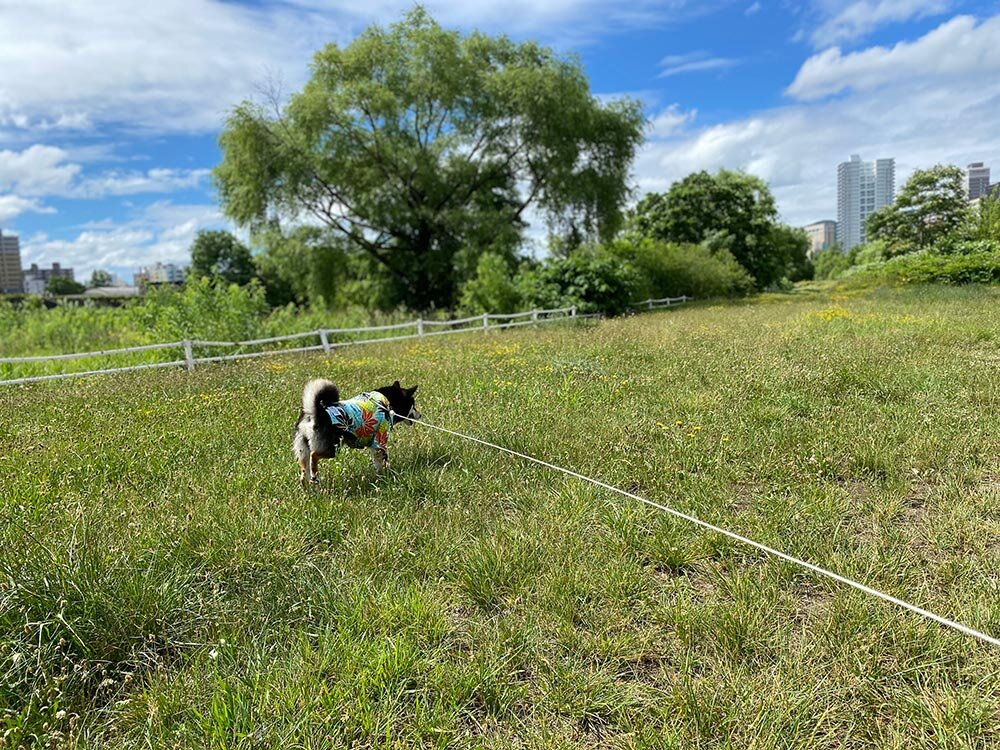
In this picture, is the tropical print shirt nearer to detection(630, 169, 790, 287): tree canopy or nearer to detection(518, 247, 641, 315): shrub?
detection(518, 247, 641, 315): shrub

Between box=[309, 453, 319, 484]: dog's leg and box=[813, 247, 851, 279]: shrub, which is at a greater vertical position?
box=[813, 247, 851, 279]: shrub

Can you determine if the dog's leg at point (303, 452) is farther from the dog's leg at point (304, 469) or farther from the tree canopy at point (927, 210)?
the tree canopy at point (927, 210)

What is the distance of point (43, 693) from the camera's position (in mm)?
2174

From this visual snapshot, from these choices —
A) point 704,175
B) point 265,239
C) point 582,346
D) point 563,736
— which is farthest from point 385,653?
point 704,175

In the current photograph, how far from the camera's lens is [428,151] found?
24.5m

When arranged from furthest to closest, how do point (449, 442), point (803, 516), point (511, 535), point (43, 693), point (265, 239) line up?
point (265, 239) < point (449, 442) < point (803, 516) < point (511, 535) < point (43, 693)

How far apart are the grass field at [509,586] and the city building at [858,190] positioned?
194 m

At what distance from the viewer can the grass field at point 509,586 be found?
2.12 m

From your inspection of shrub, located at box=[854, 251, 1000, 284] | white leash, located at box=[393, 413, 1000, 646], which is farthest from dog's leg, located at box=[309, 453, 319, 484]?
shrub, located at box=[854, 251, 1000, 284]

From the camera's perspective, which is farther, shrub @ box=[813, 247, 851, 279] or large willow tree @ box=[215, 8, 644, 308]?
shrub @ box=[813, 247, 851, 279]

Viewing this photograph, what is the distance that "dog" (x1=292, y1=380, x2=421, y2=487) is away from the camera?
13.6ft

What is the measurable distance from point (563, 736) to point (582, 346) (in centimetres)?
1034

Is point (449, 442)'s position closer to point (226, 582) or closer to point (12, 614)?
point (226, 582)

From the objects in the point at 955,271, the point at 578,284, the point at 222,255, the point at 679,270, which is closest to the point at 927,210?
the point at 955,271
